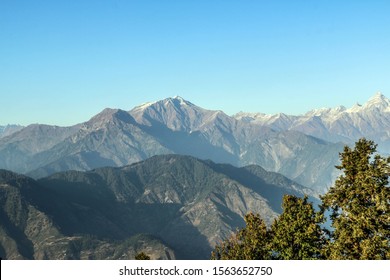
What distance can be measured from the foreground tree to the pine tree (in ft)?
8.17

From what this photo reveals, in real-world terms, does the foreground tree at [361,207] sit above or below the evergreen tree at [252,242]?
above

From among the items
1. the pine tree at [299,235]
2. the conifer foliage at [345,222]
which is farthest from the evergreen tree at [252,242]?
the pine tree at [299,235]

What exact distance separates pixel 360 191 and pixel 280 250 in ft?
38.8

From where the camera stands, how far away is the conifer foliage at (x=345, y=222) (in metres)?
40.4

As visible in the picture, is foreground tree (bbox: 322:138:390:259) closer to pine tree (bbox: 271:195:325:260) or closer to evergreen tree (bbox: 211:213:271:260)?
pine tree (bbox: 271:195:325:260)

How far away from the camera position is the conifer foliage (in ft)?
133

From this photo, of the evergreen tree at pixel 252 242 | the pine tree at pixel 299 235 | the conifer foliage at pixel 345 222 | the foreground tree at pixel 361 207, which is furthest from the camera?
the evergreen tree at pixel 252 242

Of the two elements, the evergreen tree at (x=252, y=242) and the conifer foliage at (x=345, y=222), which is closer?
the conifer foliage at (x=345, y=222)

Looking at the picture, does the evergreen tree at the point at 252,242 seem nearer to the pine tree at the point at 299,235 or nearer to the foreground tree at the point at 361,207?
the pine tree at the point at 299,235

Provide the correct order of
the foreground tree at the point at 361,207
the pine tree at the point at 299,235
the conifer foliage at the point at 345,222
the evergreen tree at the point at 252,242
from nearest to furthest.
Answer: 1. the foreground tree at the point at 361,207
2. the conifer foliage at the point at 345,222
3. the pine tree at the point at 299,235
4. the evergreen tree at the point at 252,242

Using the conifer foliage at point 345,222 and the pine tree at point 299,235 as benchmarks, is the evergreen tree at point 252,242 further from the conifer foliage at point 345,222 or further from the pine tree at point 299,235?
the pine tree at point 299,235
